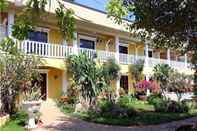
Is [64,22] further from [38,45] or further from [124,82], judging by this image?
[124,82]

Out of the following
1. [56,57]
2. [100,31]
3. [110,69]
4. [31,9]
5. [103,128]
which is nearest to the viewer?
[31,9]

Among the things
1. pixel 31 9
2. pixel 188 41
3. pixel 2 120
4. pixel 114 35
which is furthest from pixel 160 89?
pixel 31 9

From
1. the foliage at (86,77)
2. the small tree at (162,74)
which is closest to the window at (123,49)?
the small tree at (162,74)

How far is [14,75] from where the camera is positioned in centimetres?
1630

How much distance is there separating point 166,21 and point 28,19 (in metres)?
5.52

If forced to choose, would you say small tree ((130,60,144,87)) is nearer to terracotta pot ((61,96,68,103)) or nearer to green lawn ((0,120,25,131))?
terracotta pot ((61,96,68,103))

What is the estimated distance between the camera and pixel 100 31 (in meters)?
28.5

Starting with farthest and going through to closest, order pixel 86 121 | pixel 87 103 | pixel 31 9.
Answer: pixel 87 103, pixel 86 121, pixel 31 9

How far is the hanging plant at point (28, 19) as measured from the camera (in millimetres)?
4328

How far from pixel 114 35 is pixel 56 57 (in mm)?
8698

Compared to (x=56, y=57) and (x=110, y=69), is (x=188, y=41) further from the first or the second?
(x=110, y=69)

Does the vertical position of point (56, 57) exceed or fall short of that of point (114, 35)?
it falls short

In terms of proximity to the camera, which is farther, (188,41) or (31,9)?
(188,41)

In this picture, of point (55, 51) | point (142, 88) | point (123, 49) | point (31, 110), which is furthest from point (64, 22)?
point (123, 49)
